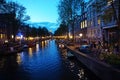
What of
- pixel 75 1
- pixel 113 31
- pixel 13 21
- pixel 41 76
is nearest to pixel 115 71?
pixel 41 76

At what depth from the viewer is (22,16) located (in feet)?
365

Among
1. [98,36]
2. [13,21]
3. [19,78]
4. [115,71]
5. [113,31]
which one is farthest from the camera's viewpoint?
[13,21]

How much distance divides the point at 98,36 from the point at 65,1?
1904 cm

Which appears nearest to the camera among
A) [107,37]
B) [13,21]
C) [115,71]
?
[115,71]

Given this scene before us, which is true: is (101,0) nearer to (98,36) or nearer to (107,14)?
(107,14)

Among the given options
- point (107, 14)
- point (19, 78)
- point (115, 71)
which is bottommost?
Result: point (19, 78)

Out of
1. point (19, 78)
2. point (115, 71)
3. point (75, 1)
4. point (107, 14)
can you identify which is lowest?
point (19, 78)

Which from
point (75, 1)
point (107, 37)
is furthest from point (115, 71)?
point (75, 1)

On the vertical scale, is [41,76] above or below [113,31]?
below

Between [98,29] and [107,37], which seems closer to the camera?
[107,37]

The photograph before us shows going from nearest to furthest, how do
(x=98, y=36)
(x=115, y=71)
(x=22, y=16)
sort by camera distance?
(x=115, y=71)
(x=98, y=36)
(x=22, y=16)

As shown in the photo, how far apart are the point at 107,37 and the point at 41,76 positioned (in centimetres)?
3915

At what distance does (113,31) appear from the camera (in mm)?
66500

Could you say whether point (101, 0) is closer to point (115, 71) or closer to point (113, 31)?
point (115, 71)
